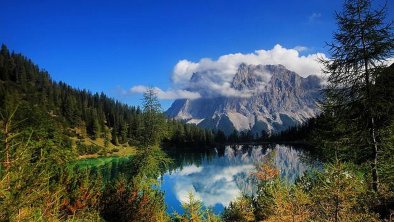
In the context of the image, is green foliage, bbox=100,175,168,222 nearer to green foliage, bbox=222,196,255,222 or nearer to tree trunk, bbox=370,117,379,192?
green foliage, bbox=222,196,255,222

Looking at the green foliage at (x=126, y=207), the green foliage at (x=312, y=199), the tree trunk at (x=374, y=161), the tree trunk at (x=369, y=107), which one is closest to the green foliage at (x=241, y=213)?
→ the green foliage at (x=312, y=199)

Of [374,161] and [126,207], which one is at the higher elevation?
[374,161]

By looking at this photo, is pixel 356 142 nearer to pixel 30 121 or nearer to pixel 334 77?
pixel 334 77

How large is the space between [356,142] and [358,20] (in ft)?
23.1

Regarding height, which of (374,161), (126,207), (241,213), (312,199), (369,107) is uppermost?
(369,107)

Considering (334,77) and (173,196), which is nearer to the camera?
(334,77)

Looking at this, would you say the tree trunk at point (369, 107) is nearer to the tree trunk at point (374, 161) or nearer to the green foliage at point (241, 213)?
the tree trunk at point (374, 161)

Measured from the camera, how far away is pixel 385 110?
1920cm

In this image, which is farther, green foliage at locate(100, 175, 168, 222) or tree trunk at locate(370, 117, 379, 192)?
green foliage at locate(100, 175, 168, 222)

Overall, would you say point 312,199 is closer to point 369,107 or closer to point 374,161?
point 374,161

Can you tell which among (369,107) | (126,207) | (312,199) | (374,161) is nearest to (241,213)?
(126,207)

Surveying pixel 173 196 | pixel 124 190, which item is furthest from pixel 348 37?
pixel 173 196

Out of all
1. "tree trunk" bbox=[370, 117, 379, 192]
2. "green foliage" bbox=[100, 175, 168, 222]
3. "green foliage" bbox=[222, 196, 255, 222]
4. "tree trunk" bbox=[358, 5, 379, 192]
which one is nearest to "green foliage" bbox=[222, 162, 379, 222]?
"green foliage" bbox=[222, 196, 255, 222]

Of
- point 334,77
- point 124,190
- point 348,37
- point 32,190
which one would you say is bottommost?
point 124,190
